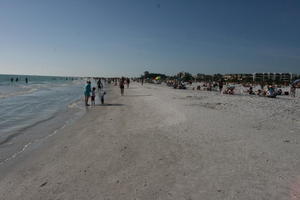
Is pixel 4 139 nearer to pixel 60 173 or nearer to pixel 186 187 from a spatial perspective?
pixel 60 173

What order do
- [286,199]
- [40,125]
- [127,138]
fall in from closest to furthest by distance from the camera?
1. [286,199]
2. [127,138]
3. [40,125]

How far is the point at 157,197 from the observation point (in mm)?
3338

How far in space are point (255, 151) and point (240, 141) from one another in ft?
2.56

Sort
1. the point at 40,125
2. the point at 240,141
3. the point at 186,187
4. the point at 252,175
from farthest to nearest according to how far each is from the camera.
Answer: the point at 40,125
the point at 240,141
the point at 252,175
the point at 186,187

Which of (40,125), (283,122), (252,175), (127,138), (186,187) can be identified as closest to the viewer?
(186,187)

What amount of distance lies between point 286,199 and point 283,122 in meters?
5.91

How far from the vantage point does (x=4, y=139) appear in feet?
24.1

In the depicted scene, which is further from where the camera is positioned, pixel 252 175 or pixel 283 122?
pixel 283 122

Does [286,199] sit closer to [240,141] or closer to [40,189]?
→ [240,141]

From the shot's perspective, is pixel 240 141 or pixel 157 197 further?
pixel 240 141

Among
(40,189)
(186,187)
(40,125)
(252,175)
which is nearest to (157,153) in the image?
(186,187)

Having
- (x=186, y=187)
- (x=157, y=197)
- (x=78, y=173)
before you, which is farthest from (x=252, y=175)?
(x=78, y=173)

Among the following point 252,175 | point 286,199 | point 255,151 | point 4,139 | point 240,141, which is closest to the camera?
point 286,199

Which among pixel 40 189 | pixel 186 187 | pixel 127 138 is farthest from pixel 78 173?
pixel 127 138
